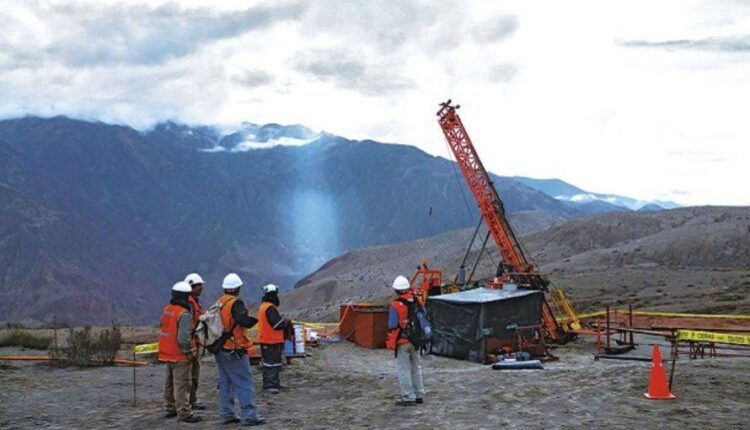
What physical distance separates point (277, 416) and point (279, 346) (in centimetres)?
210

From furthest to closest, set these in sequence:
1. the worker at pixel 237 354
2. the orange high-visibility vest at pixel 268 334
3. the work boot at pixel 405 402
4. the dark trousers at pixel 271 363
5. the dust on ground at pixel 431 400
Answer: the dark trousers at pixel 271 363 → the orange high-visibility vest at pixel 268 334 → the work boot at pixel 405 402 → the worker at pixel 237 354 → the dust on ground at pixel 431 400

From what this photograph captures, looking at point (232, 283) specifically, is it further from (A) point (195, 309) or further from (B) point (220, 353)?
(A) point (195, 309)

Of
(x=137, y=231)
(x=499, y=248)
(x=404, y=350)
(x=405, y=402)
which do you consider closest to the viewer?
(x=404, y=350)

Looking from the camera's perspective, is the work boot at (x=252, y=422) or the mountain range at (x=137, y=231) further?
the mountain range at (x=137, y=231)

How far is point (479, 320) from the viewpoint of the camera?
17.9 metres

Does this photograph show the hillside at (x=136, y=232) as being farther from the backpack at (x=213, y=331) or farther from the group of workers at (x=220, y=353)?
the backpack at (x=213, y=331)

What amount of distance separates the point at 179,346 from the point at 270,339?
2.66 metres

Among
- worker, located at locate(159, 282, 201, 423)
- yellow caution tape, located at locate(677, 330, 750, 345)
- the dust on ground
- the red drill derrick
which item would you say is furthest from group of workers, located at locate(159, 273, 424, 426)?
the red drill derrick

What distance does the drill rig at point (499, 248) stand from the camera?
22.3m

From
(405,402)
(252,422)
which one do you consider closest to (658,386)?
(405,402)

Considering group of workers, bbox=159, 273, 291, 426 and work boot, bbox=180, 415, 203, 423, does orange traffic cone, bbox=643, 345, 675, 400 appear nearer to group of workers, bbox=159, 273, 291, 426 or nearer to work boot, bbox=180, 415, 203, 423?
group of workers, bbox=159, 273, 291, 426

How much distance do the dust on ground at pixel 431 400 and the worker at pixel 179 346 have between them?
0.32 meters

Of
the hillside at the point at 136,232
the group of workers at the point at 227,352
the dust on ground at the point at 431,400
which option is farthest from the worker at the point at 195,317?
the hillside at the point at 136,232

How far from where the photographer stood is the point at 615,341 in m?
21.1
